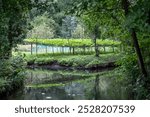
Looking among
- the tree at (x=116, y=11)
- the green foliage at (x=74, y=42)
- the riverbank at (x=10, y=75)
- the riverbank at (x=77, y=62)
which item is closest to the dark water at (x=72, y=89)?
the riverbank at (x=10, y=75)

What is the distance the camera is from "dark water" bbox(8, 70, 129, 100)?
18.0 metres

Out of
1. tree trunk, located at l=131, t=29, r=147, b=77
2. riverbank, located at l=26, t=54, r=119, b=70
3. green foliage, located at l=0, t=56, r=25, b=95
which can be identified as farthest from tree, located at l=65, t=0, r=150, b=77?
riverbank, located at l=26, t=54, r=119, b=70

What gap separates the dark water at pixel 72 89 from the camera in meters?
18.0

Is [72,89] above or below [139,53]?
below

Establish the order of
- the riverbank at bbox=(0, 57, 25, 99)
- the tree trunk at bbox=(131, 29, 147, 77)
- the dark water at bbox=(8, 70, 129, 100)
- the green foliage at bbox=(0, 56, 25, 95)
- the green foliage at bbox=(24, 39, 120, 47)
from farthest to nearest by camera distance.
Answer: the green foliage at bbox=(24, 39, 120, 47) < the dark water at bbox=(8, 70, 129, 100) < the green foliage at bbox=(0, 56, 25, 95) < the riverbank at bbox=(0, 57, 25, 99) < the tree trunk at bbox=(131, 29, 147, 77)

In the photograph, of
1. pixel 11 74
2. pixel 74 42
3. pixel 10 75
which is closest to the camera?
pixel 10 75

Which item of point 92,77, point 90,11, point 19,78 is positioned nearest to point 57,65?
point 92,77

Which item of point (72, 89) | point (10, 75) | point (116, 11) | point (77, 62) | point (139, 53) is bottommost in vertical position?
point (77, 62)

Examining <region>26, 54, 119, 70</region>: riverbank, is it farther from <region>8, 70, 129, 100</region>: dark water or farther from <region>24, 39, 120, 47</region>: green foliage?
<region>24, 39, 120, 47</region>: green foliage

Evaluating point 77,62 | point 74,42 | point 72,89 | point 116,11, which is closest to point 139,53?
point 116,11

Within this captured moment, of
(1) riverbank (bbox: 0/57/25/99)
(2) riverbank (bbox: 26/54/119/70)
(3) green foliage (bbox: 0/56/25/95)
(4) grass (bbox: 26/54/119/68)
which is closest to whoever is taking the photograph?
(1) riverbank (bbox: 0/57/25/99)

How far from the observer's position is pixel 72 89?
835 inches

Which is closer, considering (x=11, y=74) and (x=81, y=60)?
(x=11, y=74)

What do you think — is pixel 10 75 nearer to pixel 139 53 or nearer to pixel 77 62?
pixel 139 53
